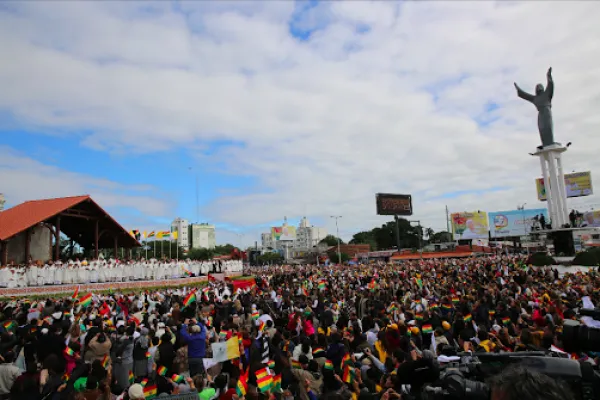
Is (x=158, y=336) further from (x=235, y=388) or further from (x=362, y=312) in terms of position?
(x=362, y=312)

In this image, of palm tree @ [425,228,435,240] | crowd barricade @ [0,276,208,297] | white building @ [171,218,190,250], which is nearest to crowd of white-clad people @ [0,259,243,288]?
crowd barricade @ [0,276,208,297]

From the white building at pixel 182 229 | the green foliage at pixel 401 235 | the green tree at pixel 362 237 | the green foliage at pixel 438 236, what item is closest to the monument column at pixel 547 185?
the green foliage at pixel 401 235

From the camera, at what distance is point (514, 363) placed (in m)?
2.59

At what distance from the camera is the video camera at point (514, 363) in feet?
7.33

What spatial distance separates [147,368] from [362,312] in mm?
7074

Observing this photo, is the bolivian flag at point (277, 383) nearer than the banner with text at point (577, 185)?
Yes

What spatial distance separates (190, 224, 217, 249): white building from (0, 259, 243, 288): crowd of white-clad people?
436ft

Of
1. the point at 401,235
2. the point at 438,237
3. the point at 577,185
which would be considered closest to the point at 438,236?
the point at 438,237

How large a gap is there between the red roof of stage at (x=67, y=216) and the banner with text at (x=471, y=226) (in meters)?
57.9

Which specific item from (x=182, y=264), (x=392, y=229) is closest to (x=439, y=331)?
(x=182, y=264)

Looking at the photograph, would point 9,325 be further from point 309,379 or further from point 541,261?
point 541,261

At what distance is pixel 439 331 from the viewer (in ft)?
22.7

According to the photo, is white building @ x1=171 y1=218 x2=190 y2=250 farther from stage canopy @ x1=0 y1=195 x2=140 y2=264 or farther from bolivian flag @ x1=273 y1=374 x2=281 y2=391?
bolivian flag @ x1=273 y1=374 x2=281 y2=391

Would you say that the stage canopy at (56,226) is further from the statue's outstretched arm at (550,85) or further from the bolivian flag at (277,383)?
the statue's outstretched arm at (550,85)
